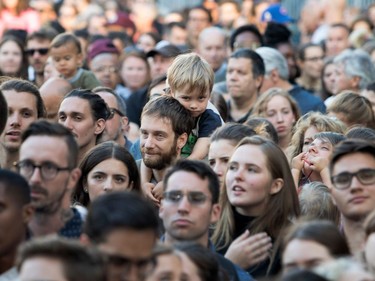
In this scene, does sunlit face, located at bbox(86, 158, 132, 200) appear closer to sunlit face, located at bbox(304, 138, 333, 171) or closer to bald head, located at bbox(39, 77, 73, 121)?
sunlit face, located at bbox(304, 138, 333, 171)

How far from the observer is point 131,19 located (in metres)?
26.5

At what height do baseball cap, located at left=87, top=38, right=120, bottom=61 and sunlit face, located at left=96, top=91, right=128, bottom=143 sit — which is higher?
baseball cap, located at left=87, top=38, right=120, bottom=61

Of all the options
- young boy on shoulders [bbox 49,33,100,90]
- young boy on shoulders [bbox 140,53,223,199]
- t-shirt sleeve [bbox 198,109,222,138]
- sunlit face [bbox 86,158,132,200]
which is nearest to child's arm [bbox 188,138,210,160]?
young boy on shoulders [bbox 140,53,223,199]

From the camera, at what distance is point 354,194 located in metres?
8.83

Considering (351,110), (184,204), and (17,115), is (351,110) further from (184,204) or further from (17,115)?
(184,204)

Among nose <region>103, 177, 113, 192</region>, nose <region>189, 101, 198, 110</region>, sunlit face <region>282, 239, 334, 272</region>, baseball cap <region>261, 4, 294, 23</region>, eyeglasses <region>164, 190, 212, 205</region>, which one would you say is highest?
baseball cap <region>261, 4, 294, 23</region>

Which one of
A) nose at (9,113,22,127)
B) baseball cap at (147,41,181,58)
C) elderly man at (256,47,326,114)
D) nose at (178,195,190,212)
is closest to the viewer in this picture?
nose at (178,195,190,212)

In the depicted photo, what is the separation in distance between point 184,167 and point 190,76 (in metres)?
2.62

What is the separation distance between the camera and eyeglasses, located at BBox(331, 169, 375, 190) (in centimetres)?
886

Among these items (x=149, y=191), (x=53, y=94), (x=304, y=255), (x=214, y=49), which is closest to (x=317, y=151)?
(x=149, y=191)

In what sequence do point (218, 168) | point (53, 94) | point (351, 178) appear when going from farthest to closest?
point (53, 94), point (218, 168), point (351, 178)

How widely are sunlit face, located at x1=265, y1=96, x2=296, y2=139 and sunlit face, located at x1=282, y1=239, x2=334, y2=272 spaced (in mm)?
6175

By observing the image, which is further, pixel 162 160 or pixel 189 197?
pixel 162 160

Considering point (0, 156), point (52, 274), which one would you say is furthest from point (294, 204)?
point (52, 274)
